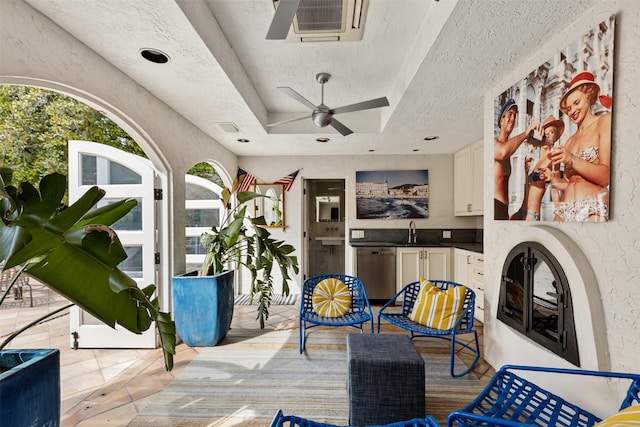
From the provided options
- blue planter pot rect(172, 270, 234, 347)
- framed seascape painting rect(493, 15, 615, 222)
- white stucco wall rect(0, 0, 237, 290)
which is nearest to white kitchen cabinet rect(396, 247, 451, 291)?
framed seascape painting rect(493, 15, 615, 222)

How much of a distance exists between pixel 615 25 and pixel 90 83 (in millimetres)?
2975

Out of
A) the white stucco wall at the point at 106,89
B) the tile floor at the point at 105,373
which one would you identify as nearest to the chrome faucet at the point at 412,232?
the tile floor at the point at 105,373

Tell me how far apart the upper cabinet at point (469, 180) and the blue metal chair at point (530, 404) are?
2.78m

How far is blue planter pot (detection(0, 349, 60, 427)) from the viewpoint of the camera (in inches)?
36.0

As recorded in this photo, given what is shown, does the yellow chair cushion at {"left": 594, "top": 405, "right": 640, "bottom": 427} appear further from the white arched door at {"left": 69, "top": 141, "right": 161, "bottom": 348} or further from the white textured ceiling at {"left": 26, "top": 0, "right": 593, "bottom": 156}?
the white arched door at {"left": 69, "top": 141, "right": 161, "bottom": 348}

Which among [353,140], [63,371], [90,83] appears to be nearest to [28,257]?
[90,83]

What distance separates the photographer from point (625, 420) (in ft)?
2.70

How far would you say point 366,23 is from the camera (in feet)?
6.03

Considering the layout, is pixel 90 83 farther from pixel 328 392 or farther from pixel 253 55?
pixel 328 392

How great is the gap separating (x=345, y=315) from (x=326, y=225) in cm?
339

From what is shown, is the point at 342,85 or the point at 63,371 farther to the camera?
the point at 342,85

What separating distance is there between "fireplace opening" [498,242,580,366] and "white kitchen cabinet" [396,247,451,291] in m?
1.83

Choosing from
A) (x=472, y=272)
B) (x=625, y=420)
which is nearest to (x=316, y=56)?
(x=625, y=420)

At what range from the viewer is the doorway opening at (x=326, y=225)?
19.2 feet
